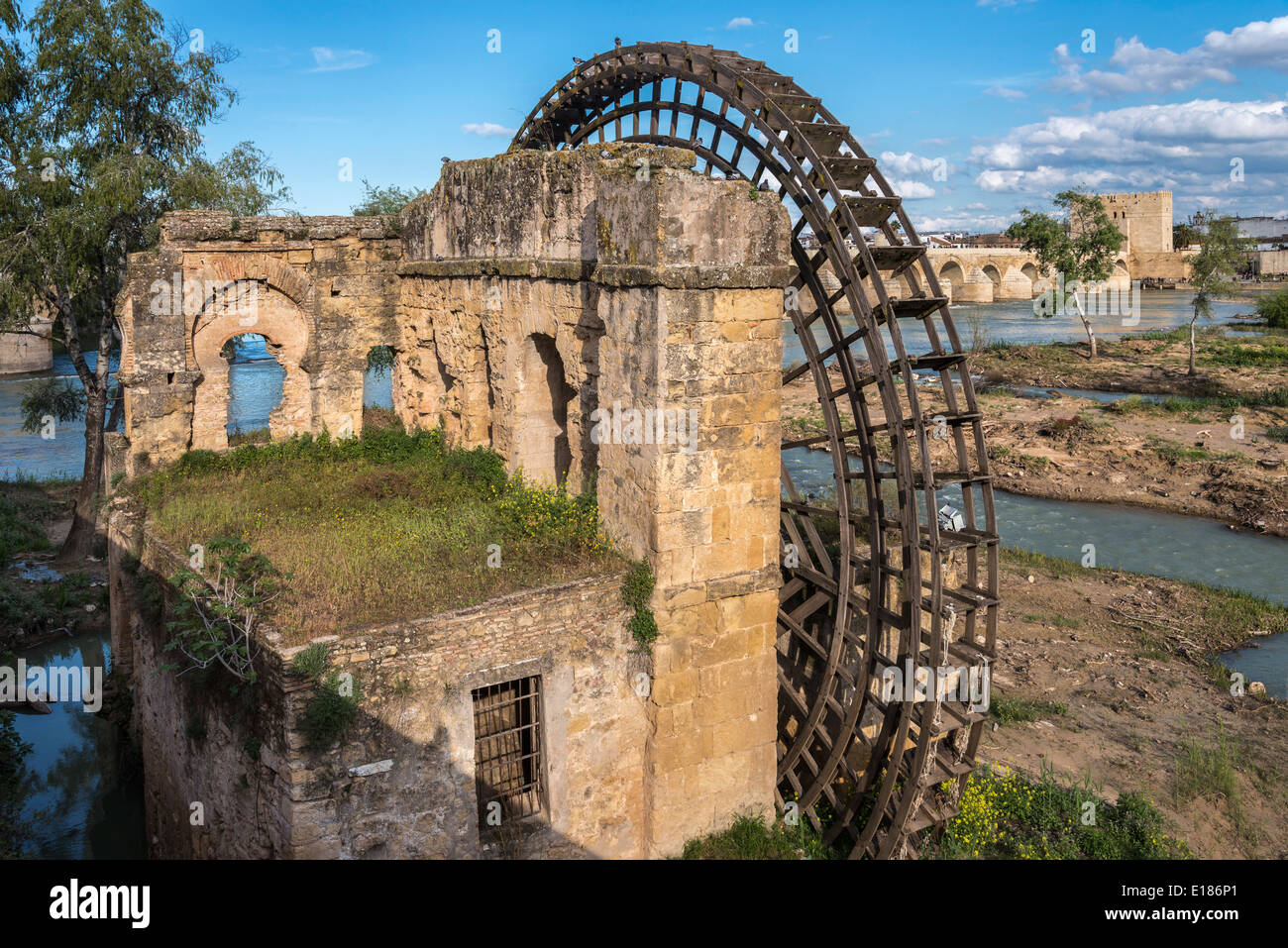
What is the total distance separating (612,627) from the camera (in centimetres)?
731

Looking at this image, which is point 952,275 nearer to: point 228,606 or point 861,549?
point 861,549

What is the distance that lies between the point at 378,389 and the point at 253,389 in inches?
174

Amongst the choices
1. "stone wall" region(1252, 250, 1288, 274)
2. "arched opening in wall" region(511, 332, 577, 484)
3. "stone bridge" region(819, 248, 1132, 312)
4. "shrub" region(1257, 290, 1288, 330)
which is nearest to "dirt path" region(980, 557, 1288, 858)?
"arched opening in wall" region(511, 332, 577, 484)

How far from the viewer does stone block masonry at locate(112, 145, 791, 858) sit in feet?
21.3

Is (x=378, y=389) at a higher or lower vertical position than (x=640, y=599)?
higher

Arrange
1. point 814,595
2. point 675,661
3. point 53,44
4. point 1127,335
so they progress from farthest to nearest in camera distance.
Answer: point 1127,335 < point 53,44 < point 814,595 < point 675,661

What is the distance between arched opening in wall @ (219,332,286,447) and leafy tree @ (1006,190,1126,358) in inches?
1005

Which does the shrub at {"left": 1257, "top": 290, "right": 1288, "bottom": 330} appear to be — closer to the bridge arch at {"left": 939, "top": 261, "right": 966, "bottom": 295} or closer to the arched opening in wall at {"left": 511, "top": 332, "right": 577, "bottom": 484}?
the bridge arch at {"left": 939, "top": 261, "right": 966, "bottom": 295}

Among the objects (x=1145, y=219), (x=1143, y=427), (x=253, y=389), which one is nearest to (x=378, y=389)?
(x=253, y=389)

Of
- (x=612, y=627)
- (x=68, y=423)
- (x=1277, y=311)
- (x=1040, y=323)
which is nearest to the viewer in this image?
(x=612, y=627)

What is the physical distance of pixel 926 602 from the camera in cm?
807
